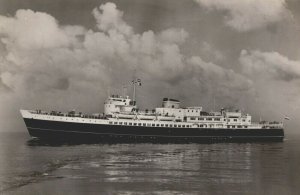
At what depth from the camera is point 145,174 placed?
71.7 feet

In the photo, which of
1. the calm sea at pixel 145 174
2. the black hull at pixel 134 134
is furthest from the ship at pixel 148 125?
the calm sea at pixel 145 174

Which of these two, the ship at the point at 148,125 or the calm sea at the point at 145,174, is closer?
the calm sea at the point at 145,174

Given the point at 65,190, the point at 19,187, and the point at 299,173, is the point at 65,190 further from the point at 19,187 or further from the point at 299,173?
the point at 299,173

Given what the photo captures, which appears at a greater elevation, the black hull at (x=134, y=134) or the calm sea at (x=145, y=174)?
the black hull at (x=134, y=134)

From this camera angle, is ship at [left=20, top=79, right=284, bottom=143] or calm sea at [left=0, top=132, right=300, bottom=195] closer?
calm sea at [left=0, top=132, right=300, bottom=195]

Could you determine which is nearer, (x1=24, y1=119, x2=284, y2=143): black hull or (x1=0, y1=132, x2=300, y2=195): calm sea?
(x1=0, y1=132, x2=300, y2=195): calm sea

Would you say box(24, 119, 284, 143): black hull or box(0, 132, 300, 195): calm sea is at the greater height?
box(24, 119, 284, 143): black hull

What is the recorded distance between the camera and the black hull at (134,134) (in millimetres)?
42406

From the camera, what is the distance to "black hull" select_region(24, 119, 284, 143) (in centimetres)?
4241

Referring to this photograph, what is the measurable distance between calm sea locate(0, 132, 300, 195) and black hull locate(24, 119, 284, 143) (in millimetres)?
11914

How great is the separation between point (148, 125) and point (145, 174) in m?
25.0

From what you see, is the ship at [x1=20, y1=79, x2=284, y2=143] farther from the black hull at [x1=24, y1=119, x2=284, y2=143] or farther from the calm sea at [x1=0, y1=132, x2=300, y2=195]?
the calm sea at [x1=0, y1=132, x2=300, y2=195]

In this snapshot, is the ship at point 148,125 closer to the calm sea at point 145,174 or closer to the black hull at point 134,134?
the black hull at point 134,134

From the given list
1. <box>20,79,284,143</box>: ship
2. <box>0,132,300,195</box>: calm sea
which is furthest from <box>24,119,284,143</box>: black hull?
<box>0,132,300,195</box>: calm sea
